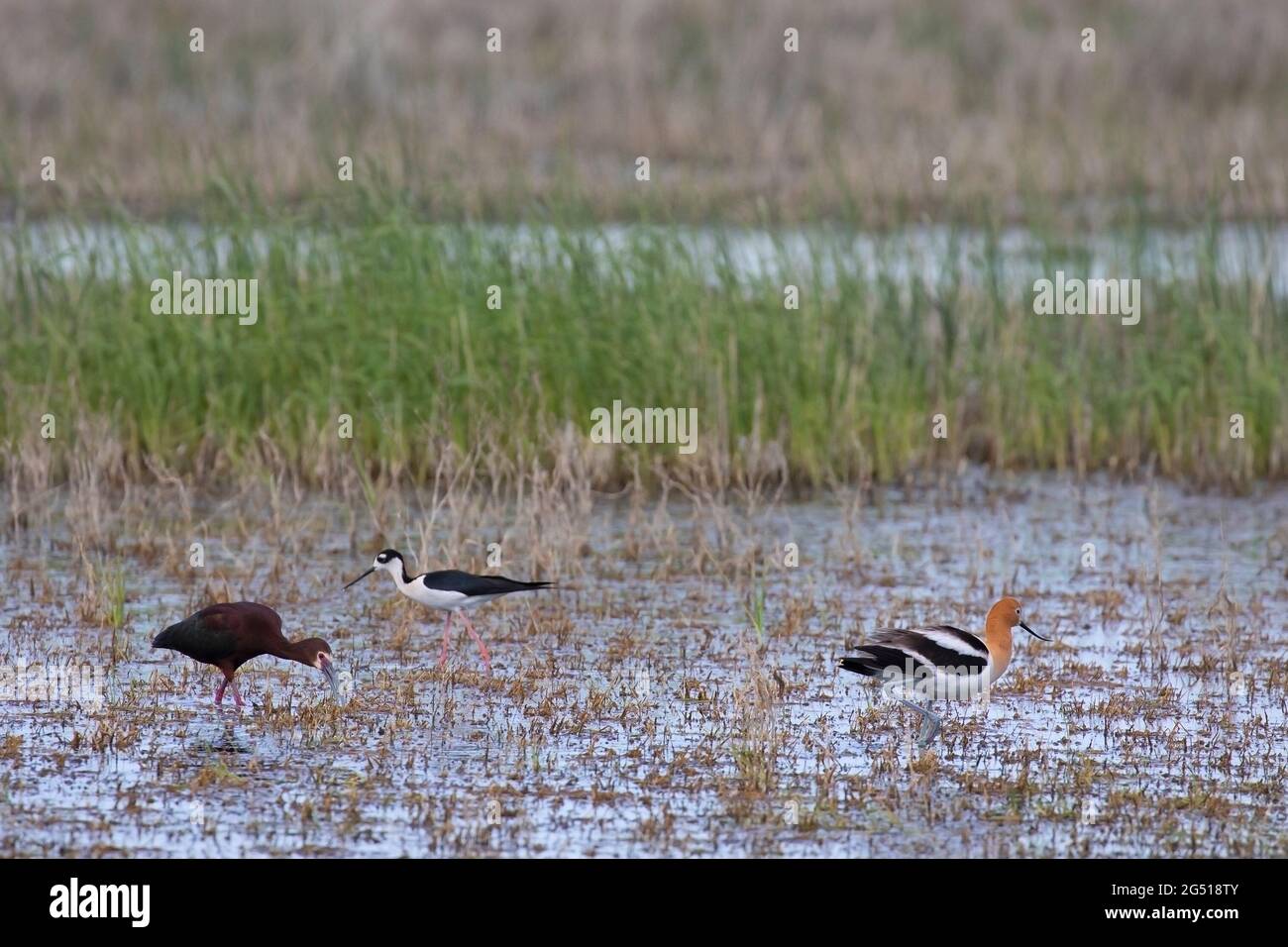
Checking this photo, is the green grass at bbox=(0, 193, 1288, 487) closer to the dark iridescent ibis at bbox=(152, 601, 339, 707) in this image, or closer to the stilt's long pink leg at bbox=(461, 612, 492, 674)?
the stilt's long pink leg at bbox=(461, 612, 492, 674)

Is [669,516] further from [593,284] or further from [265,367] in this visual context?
[265,367]

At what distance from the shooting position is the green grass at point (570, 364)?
12320 mm

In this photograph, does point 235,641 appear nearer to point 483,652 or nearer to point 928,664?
point 483,652

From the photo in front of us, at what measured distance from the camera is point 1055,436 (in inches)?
523

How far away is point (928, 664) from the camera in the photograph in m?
7.42

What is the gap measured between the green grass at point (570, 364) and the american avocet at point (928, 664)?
448cm

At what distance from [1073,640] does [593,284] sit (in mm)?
4490

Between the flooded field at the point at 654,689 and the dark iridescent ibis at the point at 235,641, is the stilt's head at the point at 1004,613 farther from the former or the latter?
the dark iridescent ibis at the point at 235,641

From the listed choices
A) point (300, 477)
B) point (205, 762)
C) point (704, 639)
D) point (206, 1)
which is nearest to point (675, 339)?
point (300, 477)

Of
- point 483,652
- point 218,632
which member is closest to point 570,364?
point 483,652

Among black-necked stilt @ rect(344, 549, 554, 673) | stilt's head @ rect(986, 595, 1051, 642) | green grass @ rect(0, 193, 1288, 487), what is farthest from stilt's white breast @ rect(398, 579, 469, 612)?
green grass @ rect(0, 193, 1288, 487)

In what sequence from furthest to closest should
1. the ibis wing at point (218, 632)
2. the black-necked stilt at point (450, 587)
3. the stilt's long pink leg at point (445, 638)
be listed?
the stilt's long pink leg at point (445, 638) < the black-necked stilt at point (450, 587) < the ibis wing at point (218, 632)

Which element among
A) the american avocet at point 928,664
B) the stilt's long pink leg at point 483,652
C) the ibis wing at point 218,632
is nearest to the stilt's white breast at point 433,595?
the stilt's long pink leg at point 483,652

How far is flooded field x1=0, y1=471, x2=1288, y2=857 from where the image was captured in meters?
6.62
